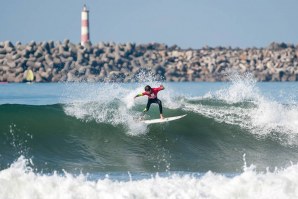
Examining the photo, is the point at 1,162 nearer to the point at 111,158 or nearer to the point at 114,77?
the point at 111,158

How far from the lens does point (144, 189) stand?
1140cm

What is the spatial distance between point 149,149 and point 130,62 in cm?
5251

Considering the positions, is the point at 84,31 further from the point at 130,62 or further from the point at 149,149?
the point at 149,149

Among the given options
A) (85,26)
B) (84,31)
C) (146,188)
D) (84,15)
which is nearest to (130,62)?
(84,31)

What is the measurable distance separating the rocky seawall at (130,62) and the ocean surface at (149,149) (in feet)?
132

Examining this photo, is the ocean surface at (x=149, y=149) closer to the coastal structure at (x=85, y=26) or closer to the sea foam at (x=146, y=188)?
the sea foam at (x=146, y=188)

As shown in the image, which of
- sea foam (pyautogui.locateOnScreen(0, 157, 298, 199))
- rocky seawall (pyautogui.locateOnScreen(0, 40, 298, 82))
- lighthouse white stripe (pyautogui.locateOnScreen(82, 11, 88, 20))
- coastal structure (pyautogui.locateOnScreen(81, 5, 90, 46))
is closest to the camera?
sea foam (pyautogui.locateOnScreen(0, 157, 298, 199))

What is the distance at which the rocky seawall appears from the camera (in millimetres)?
64312

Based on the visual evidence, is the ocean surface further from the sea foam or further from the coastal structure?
the coastal structure

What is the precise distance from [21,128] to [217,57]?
5636 cm

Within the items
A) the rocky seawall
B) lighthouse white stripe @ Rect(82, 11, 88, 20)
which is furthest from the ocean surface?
lighthouse white stripe @ Rect(82, 11, 88, 20)

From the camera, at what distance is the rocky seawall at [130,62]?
64.3m

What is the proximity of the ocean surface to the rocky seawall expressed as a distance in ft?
132

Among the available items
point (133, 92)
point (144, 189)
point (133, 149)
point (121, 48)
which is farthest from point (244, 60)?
point (144, 189)
